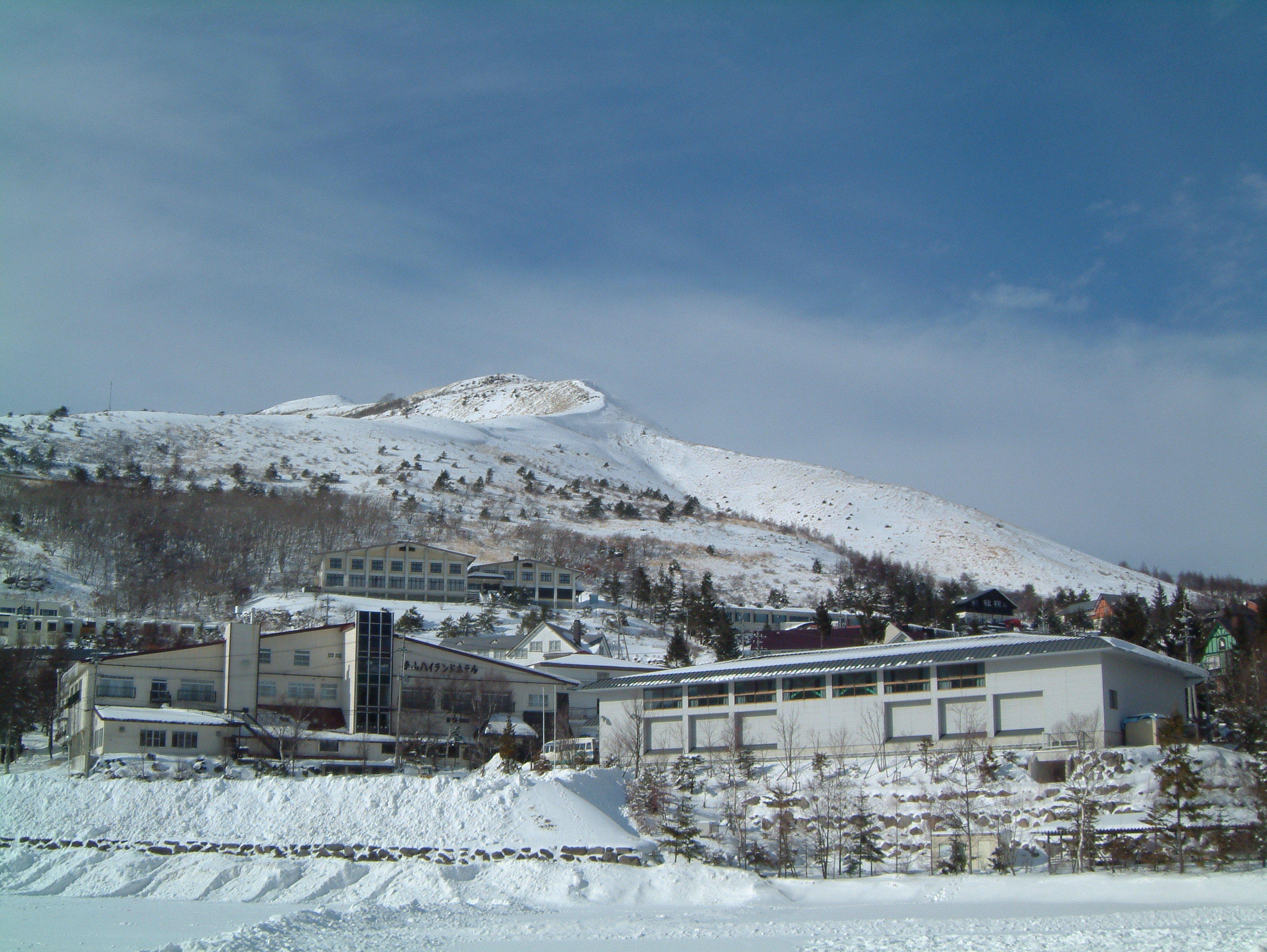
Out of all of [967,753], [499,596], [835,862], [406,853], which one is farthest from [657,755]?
[499,596]

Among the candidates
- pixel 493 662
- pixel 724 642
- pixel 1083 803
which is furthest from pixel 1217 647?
pixel 1083 803

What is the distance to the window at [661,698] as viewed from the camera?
47188 millimetres

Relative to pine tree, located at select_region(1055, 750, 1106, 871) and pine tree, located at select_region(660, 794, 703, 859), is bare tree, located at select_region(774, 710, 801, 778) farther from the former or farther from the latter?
pine tree, located at select_region(1055, 750, 1106, 871)

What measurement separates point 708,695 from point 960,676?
10675mm

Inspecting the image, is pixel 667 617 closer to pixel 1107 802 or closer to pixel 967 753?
pixel 967 753

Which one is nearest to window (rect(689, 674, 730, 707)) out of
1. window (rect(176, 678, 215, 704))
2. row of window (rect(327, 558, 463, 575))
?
window (rect(176, 678, 215, 704))

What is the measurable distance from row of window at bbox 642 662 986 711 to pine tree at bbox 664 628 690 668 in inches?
529

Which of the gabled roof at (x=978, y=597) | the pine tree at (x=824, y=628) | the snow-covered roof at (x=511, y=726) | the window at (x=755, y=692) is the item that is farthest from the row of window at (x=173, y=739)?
the gabled roof at (x=978, y=597)

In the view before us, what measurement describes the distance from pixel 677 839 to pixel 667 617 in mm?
55834

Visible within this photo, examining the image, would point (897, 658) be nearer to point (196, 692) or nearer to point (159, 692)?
point (196, 692)

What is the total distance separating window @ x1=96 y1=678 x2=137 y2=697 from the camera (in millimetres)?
48062

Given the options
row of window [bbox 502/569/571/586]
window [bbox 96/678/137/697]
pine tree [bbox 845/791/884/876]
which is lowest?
pine tree [bbox 845/791/884/876]

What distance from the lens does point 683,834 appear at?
2836 centimetres

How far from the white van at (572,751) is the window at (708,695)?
4.75 meters
